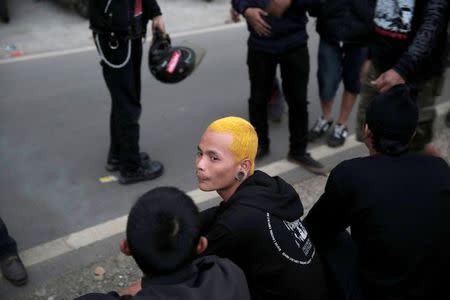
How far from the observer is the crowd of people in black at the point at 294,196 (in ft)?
4.86

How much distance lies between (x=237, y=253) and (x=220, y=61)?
4860 millimetres

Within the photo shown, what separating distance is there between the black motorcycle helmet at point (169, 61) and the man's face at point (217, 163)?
4.85 feet

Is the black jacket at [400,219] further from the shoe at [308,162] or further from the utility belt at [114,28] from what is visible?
the shoe at [308,162]

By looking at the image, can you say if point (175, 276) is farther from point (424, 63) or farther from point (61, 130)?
point (61, 130)

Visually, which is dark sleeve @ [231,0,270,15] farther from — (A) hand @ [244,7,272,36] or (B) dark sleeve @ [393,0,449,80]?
(B) dark sleeve @ [393,0,449,80]

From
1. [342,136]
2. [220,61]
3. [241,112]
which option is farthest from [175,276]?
[220,61]

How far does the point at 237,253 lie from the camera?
178cm

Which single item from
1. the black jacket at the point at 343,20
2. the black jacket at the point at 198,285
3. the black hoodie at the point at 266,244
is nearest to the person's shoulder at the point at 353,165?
the black hoodie at the point at 266,244

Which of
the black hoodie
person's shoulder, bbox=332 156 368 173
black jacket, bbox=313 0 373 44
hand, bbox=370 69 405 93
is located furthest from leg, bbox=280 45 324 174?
the black hoodie

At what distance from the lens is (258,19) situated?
3488 millimetres

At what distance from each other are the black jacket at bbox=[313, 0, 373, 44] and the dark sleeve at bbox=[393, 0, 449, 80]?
1031 mm

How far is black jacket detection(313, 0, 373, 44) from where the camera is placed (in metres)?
3.84

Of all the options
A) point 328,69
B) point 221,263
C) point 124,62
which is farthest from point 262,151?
point 221,263

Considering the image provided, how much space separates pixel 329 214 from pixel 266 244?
16.4 inches
